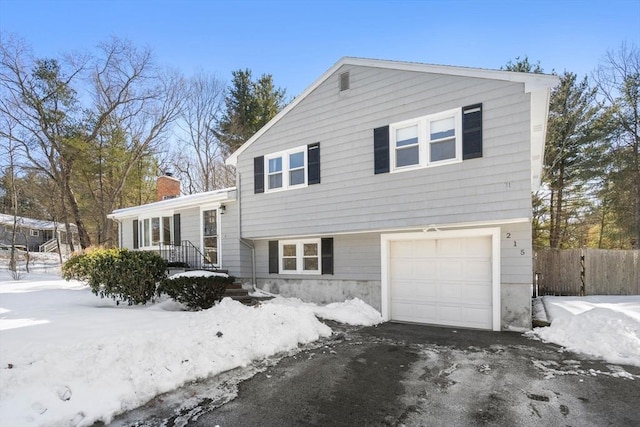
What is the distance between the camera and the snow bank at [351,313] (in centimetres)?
941

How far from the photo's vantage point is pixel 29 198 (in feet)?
98.9

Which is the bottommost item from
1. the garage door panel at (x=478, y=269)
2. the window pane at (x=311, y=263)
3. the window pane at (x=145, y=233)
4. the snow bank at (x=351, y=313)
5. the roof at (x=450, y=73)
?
the snow bank at (x=351, y=313)

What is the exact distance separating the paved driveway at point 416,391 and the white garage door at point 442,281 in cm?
195

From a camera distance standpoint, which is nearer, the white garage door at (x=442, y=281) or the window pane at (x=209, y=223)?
the white garage door at (x=442, y=281)

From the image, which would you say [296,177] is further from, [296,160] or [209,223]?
[209,223]

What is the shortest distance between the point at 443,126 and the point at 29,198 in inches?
1332

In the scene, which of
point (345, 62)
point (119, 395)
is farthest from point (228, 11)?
point (119, 395)

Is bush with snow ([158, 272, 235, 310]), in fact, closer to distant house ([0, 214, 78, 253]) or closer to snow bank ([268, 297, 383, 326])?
snow bank ([268, 297, 383, 326])

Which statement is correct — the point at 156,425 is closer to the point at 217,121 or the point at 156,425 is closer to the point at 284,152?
the point at 284,152

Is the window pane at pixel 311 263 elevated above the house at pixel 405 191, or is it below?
below

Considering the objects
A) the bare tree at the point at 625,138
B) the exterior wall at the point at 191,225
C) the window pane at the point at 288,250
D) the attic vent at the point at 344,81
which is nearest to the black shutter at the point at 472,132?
the attic vent at the point at 344,81

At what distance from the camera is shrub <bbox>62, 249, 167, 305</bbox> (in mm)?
9055

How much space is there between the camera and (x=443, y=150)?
8.73 metres

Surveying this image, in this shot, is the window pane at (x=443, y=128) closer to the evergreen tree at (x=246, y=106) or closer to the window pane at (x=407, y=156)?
the window pane at (x=407, y=156)
